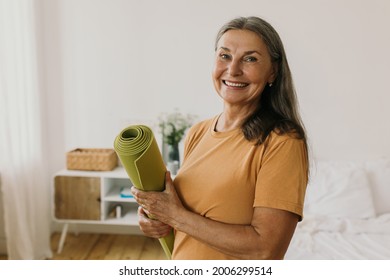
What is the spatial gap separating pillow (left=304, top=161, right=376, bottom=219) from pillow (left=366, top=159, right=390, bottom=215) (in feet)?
0.21

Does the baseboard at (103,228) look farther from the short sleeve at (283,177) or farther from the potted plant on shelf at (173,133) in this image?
the short sleeve at (283,177)

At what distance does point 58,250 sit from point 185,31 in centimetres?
148

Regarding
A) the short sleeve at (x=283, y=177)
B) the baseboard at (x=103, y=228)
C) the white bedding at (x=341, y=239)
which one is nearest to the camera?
the short sleeve at (x=283, y=177)

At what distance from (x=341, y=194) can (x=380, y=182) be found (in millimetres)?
268

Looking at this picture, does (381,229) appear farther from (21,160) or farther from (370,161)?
(21,160)

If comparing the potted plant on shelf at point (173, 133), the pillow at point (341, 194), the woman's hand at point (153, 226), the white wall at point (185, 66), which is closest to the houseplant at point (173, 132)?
the potted plant on shelf at point (173, 133)

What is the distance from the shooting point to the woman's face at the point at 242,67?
775 millimetres

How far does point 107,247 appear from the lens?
2.38 m

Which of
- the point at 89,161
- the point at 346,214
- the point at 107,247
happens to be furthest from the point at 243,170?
the point at 107,247

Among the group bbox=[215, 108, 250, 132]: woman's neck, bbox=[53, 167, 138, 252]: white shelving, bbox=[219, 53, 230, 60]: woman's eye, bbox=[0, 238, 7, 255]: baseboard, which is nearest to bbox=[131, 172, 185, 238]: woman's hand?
bbox=[215, 108, 250, 132]: woman's neck

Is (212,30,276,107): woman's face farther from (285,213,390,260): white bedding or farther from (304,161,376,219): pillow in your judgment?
(304,161,376,219): pillow

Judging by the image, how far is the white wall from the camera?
209 centimetres

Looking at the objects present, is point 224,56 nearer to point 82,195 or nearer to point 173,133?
point 173,133

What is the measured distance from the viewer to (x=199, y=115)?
2422 mm
